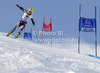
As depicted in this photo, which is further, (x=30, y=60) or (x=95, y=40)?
(x=95, y=40)

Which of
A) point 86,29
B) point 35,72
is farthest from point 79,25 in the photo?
point 35,72

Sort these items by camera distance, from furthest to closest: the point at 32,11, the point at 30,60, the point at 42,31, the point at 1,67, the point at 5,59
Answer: the point at 42,31 < the point at 32,11 < the point at 30,60 < the point at 5,59 < the point at 1,67

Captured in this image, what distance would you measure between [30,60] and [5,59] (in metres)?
0.63

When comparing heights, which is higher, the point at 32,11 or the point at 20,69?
the point at 32,11

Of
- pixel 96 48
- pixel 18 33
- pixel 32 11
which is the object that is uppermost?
pixel 32 11

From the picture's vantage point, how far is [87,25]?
1313 cm

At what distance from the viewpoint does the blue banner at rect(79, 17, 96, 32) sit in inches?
507

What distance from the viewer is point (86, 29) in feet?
42.6

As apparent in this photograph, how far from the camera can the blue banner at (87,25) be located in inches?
507

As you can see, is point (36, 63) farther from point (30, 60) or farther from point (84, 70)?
point (84, 70)

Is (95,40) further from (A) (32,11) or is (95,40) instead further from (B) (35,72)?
(B) (35,72)

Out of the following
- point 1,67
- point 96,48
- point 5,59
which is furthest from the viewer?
point 96,48

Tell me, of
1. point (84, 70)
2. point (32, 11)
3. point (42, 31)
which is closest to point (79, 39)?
point (32, 11)

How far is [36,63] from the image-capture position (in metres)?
4.28
